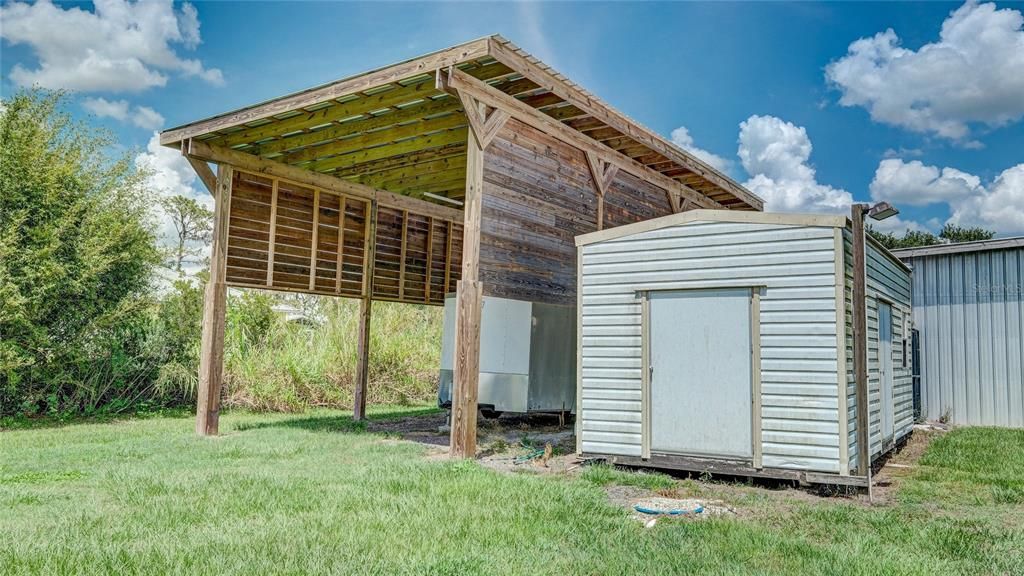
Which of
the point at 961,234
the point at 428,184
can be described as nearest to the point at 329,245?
the point at 428,184

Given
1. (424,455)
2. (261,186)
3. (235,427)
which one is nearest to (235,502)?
(424,455)

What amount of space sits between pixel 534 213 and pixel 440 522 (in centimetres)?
503

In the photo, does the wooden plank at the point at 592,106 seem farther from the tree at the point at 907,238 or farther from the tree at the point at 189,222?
the tree at the point at 907,238

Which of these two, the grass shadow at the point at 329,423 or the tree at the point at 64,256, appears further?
the tree at the point at 64,256

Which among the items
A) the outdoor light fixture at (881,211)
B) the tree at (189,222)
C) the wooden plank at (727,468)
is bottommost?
the wooden plank at (727,468)

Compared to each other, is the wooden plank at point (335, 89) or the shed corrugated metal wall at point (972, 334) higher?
the wooden plank at point (335, 89)

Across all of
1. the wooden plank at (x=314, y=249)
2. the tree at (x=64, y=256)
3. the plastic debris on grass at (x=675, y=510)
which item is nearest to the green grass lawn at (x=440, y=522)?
the plastic debris on grass at (x=675, y=510)

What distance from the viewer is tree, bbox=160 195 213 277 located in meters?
26.4

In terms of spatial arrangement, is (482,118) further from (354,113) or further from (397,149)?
(397,149)

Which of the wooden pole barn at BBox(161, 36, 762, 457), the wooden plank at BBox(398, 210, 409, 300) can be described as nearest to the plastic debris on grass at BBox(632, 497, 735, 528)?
the wooden pole barn at BBox(161, 36, 762, 457)

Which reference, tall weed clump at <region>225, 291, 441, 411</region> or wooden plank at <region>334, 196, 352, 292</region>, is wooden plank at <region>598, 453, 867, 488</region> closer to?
wooden plank at <region>334, 196, 352, 292</region>

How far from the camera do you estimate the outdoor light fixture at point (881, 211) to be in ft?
17.9

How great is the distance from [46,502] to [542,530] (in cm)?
371

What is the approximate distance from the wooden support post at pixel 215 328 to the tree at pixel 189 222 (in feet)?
58.5
